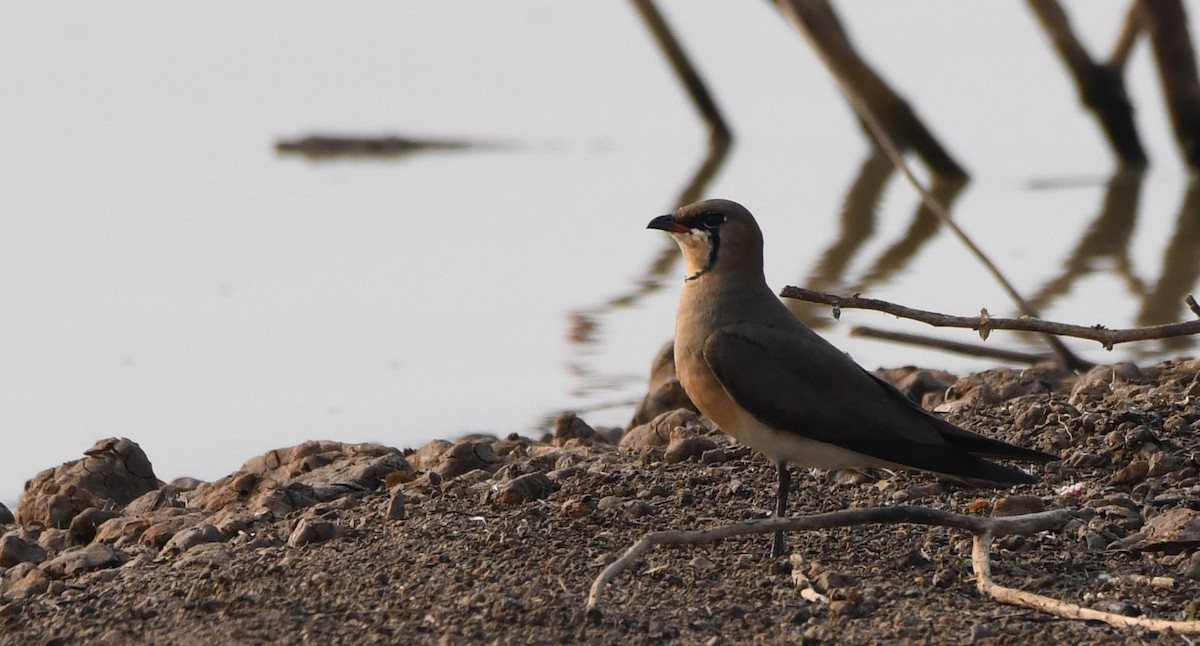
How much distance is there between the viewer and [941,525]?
15.2ft

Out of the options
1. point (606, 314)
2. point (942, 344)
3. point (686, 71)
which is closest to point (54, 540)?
point (942, 344)

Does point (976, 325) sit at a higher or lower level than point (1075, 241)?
lower

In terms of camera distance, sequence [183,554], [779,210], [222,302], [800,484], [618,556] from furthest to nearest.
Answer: [779,210] < [222,302] < [800,484] < [183,554] < [618,556]

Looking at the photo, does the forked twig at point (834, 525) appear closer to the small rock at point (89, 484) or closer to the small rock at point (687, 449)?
the small rock at point (687, 449)

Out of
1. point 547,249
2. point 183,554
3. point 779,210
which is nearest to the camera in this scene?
point 183,554

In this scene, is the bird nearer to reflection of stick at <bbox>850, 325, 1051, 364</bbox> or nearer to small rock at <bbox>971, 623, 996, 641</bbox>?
small rock at <bbox>971, 623, 996, 641</bbox>

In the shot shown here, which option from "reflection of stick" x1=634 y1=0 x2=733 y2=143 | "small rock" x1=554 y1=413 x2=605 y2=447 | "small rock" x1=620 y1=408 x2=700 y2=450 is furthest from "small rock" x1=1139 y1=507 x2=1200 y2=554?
"reflection of stick" x1=634 y1=0 x2=733 y2=143

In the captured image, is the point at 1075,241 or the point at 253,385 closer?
the point at 253,385

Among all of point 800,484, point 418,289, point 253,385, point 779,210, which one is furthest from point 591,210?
point 800,484

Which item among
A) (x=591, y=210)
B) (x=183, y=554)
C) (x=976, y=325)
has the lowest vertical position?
(x=183, y=554)

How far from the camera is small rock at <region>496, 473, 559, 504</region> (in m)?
5.39

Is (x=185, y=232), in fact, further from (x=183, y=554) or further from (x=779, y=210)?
(x=183, y=554)

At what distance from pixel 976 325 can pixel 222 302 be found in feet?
19.7

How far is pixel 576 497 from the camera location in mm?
5375
